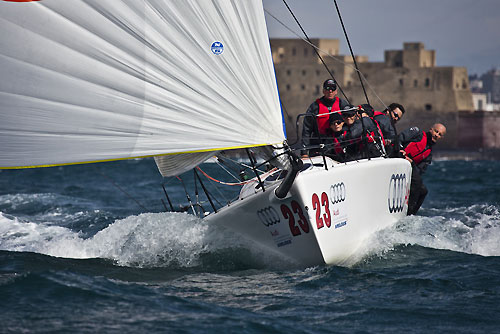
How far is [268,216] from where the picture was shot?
4891 millimetres

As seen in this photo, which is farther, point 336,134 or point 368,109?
point 368,109

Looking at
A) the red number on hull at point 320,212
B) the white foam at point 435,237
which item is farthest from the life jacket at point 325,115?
the red number on hull at point 320,212

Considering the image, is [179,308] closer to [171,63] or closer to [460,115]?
[171,63]

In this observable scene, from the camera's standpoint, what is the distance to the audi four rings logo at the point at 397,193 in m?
5.87

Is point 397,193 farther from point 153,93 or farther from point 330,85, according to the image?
point 153,93

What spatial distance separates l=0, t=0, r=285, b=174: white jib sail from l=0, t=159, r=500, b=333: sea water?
0.83 metres

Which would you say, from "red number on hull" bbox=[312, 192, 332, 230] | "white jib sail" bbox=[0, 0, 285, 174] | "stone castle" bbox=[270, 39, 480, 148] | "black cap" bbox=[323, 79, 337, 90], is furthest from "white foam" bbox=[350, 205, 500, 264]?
"stone castle" bbox=[270, 39, 480, 148]

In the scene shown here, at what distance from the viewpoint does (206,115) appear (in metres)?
4.64

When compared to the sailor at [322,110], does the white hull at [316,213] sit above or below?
below

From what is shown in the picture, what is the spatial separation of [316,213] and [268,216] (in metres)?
0.36

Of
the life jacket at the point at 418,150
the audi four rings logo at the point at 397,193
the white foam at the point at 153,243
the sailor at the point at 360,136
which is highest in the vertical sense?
the sailor at the point at 360,136

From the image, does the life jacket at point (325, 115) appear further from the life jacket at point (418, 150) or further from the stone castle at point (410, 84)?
the stone castle at point (410, 84)

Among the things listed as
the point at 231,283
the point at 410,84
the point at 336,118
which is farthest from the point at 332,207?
the point at 410,84

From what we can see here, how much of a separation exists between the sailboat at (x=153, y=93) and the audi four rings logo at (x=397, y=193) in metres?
1.06
